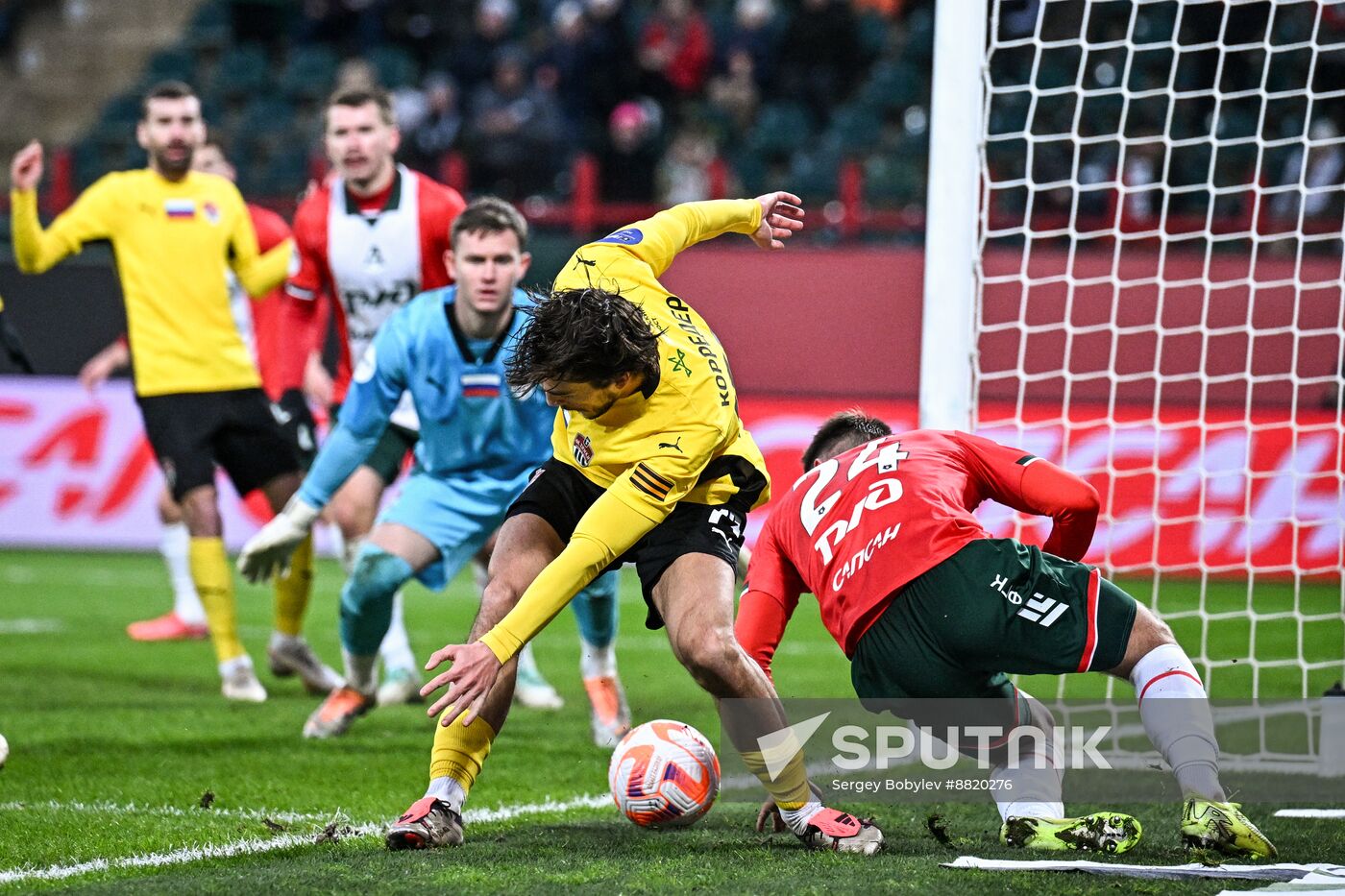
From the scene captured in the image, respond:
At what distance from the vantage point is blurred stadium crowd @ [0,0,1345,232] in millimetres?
11914

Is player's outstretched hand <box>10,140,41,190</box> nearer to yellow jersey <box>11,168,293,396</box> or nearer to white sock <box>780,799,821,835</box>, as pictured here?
yellow jersey <box>11,168,293,396</box>

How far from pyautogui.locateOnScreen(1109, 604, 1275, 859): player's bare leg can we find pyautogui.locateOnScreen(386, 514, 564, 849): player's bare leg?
5.04 feet

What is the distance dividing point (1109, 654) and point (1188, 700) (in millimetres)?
208

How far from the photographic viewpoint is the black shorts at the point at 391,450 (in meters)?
6.54

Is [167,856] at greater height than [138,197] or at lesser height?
lesser

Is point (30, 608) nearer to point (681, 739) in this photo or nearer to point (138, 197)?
point (138, 197)

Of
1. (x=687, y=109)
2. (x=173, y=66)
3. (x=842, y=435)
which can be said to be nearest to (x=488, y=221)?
(x=842, y=435)

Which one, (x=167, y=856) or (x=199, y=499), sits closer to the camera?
(x=167, y=856)

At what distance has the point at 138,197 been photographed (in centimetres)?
711

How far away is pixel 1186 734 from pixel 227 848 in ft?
7.95

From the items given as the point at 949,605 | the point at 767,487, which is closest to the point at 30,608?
the point at 767,487

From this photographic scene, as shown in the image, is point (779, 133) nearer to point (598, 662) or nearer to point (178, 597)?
point (178, 597)

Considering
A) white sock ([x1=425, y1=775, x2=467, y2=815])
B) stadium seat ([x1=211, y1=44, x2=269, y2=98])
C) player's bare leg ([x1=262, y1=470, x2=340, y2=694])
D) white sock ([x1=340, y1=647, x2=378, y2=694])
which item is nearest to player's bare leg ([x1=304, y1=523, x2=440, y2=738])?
white sock ([x1=340, y1=647, x2=378, y2=694])

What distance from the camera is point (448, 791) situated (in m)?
4.07
